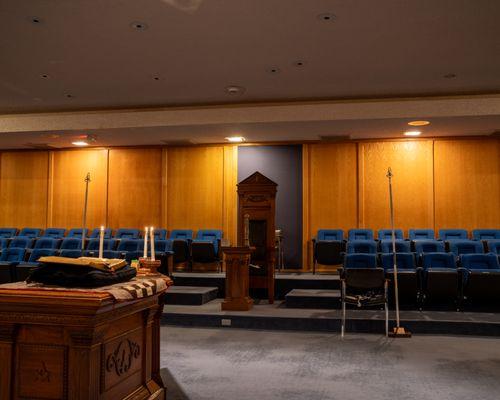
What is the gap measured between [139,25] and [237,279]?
3716mm

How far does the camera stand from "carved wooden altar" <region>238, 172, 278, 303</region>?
815 cm

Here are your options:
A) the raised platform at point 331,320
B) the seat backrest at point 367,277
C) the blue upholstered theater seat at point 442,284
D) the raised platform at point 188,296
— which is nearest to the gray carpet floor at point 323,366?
the raised platform at point 331,320

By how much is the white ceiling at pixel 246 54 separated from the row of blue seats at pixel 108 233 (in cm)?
248

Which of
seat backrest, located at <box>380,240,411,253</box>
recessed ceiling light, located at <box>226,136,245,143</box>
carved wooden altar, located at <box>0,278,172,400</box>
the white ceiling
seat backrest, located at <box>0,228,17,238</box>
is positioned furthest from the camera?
seat backrest, located at <box>0,228,17,238</box>

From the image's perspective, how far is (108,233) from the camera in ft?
38.3

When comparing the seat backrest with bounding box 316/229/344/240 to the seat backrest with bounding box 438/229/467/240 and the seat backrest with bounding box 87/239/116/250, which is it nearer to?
the seat backrest with bounding box 438/229/467/240

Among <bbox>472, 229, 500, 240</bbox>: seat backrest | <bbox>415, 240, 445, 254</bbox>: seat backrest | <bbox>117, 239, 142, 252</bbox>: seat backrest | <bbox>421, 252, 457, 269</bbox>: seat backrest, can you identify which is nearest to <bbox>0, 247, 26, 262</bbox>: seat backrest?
<bbox>117, 239, 142, 252</bbox>: seat backrest

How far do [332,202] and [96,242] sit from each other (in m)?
5.04

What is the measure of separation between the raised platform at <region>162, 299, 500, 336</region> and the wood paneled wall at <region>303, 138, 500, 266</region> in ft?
13.3

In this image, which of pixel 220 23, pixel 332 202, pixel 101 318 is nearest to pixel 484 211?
pixel 332 202

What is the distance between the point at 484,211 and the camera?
10875 millimetres

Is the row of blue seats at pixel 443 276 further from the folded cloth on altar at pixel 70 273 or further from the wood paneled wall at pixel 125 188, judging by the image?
the folded cloth on altar at pixel 70 273

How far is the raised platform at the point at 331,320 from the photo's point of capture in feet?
21.4

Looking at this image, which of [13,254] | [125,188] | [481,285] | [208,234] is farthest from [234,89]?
[125,188]
